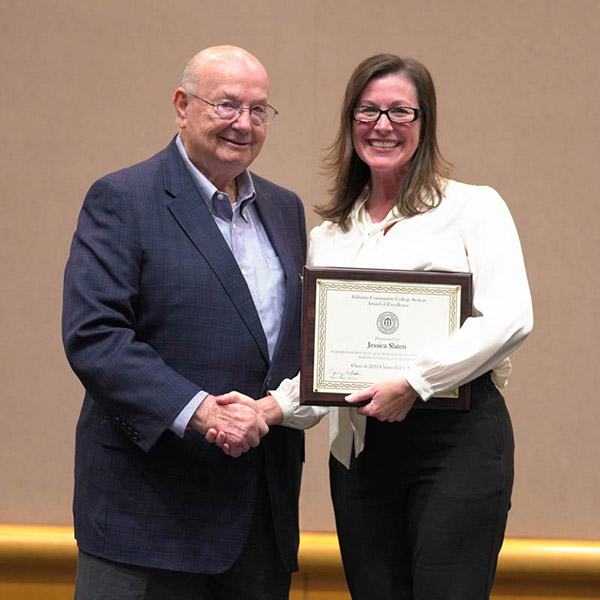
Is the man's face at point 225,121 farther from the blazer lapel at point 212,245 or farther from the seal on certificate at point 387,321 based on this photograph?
the seal on certificate at point 387,321

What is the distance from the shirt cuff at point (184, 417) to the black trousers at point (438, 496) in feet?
1.23

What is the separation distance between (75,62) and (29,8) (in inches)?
9.6

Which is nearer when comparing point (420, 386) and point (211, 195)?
point (420, 386)

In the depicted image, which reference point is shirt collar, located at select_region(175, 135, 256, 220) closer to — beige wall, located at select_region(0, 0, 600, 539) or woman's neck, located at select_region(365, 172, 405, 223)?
woman's neck, located at select_region(365, 172, 405, 223)

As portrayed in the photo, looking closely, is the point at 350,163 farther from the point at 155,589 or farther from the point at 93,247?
the point at 155,589

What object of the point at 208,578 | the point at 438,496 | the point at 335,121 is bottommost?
the point at 208,578

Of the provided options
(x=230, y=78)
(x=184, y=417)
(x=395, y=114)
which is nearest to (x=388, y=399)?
(x=184, y=417)

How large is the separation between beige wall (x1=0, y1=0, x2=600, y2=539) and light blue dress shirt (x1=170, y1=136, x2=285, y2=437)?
3.50 feet

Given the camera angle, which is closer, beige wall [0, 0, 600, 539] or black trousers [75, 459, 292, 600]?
black trousers [75, 459, 292, 600]

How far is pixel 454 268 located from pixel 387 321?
0.62 feet

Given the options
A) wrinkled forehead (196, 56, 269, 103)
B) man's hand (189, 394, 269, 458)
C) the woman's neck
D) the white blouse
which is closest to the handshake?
man's hand (189, 394, 269, 458)

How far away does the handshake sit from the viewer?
1.87 meters

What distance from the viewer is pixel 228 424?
1876 mm

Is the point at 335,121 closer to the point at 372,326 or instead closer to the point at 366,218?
the point at 366,218
